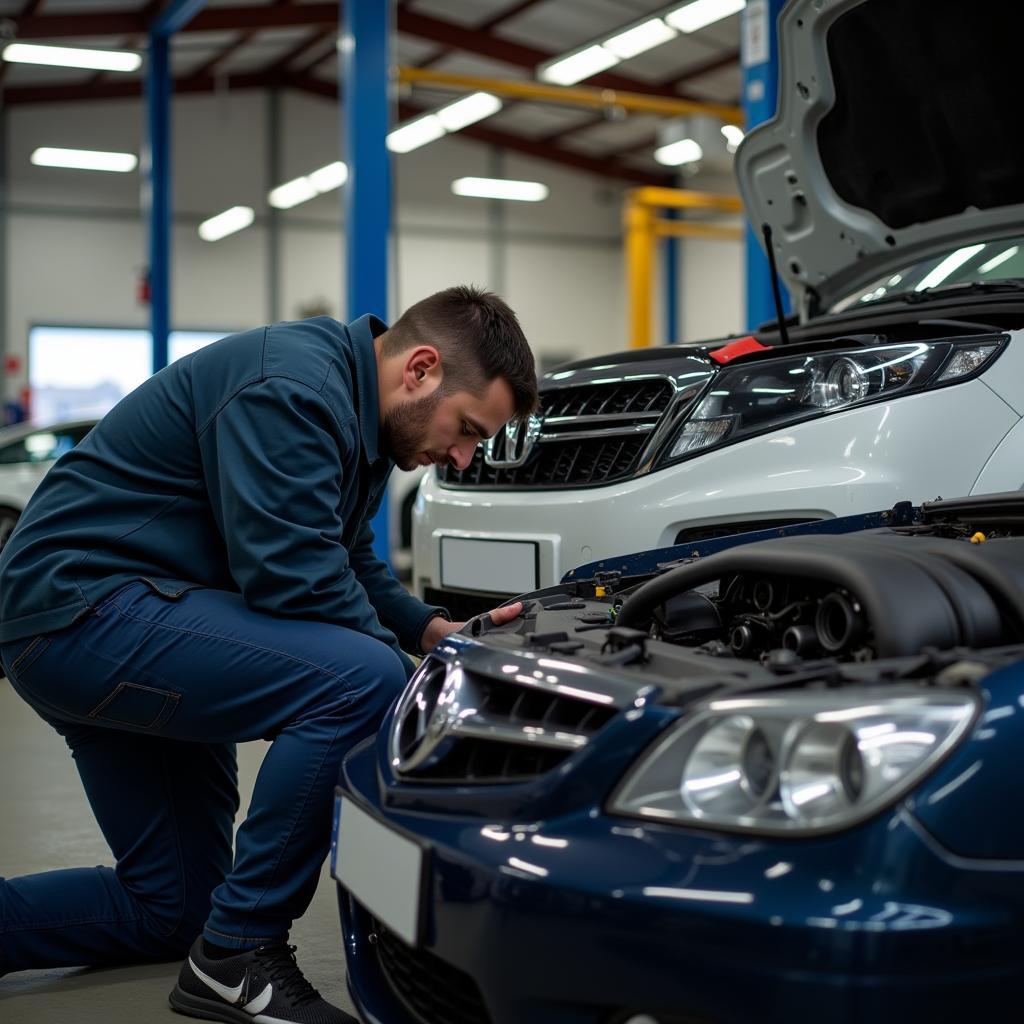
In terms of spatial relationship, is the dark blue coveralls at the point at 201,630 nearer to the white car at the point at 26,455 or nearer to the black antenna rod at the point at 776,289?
the black antenna rod at the point at 776,289

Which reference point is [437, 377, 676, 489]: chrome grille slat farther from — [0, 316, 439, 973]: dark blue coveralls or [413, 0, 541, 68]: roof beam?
[413, 0, 541, 68]: roof beam

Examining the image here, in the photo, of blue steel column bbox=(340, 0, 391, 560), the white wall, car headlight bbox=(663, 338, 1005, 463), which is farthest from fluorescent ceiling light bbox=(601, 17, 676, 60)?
car headlight bbox=(663, 338, 1005, 463)

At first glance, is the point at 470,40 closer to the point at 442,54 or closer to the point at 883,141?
the point at 442,54

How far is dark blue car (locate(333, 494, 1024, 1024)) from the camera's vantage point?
1069mm

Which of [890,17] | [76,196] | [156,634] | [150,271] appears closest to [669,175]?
[76,196]

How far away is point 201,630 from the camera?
1.85 meters

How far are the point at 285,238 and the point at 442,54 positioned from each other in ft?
13.0

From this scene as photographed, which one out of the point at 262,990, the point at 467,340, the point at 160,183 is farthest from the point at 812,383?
the point at 160,183

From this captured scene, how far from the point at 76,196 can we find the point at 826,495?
1717 centimetres

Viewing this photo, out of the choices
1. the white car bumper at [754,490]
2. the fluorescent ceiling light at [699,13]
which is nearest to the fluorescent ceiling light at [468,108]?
the fluorescent ceiling light at [699,13]

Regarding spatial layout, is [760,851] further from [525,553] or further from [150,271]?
[150,271]

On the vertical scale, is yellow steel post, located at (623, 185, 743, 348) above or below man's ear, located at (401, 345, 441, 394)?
above

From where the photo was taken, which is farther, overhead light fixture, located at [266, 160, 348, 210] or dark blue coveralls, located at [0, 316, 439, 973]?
overhead light fixture, located at [266, 160, 348, 210]

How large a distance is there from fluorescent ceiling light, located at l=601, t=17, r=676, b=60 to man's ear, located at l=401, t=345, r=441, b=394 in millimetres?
10342
